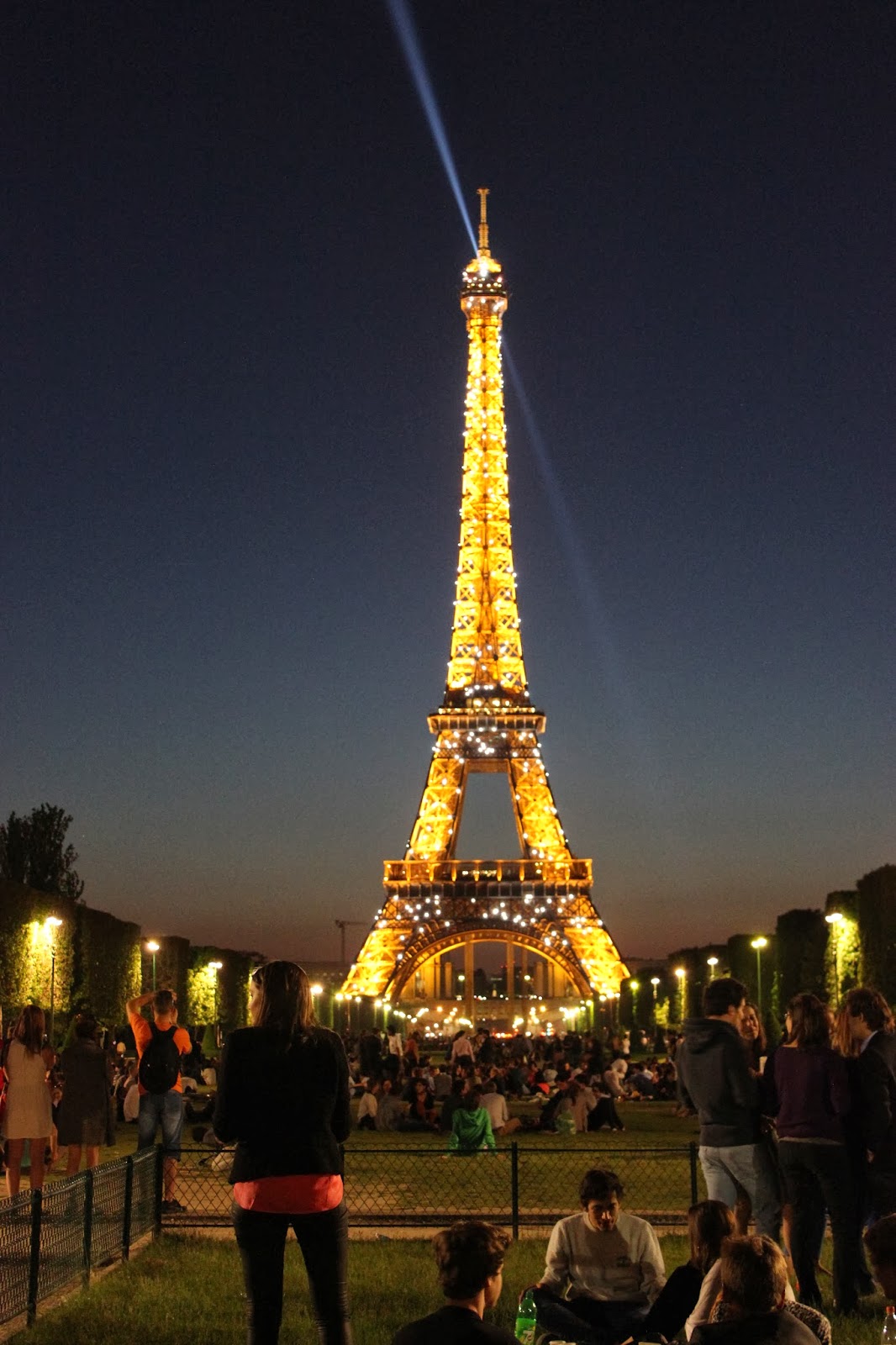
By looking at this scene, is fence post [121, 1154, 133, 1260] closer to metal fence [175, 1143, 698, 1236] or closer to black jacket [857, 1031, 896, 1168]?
metal fence [175, 1143, 698, 1236]

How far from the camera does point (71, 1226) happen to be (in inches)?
422

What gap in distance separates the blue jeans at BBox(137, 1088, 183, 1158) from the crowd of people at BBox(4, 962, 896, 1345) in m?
0.02

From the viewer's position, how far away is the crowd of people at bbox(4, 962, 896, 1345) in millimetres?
5953

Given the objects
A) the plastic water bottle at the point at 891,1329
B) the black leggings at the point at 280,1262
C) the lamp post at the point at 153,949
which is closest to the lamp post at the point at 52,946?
the lamp post at the point at 153,949

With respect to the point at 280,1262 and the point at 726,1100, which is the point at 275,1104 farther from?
the point at 726,1100

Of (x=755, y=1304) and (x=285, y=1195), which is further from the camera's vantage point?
(x=285, y=1195)

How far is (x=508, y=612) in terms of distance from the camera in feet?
217

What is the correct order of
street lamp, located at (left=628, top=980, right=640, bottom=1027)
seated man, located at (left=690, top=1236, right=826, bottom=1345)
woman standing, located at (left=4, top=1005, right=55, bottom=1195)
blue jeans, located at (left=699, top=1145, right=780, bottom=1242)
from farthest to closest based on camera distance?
1. street lamp, located at (left=628, top=980, right=640, bottom=1027)
2. woman standing, located at (left=4, top=1005, right=55, bottom=1195)
3. blue jeans, located at (left=699, top=1145, right=780, bottom=1242)
4. seated man, located at (left=690, top=1236, right=826, bottom=1345)

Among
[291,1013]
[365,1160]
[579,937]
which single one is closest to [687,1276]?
[291,1013]

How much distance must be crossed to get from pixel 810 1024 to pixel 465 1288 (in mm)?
4564

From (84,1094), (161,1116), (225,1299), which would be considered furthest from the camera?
(84,1094)

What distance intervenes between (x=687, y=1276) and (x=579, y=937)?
183ft

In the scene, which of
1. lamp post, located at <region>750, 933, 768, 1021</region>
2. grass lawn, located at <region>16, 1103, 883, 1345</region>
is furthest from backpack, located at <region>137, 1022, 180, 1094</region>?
lamp post, located at <region>750, 933, 768, 1021</region>

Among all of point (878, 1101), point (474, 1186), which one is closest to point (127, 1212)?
point (878, 1101)
